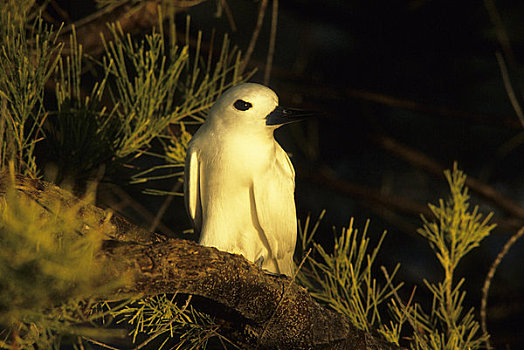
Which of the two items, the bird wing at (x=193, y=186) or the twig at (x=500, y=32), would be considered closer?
the bird wing at (x=193, y=186)

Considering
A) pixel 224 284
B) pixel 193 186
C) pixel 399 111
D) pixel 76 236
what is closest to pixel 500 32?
pixel 399 111

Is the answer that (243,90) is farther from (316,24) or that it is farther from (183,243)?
(316,24)

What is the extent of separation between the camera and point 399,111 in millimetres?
2996

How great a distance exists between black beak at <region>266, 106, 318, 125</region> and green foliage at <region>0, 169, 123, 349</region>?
2.26 feet

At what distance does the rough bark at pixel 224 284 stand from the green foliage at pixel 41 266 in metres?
0.09

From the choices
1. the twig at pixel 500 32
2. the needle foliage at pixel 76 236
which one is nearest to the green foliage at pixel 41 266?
the needle foliage at pixel 76 236

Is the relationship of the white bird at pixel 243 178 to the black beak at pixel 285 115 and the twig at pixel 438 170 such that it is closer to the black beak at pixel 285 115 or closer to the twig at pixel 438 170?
the black beak at pixel 285 115

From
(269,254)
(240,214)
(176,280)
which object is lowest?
(269,254)

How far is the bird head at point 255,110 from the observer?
138 cm

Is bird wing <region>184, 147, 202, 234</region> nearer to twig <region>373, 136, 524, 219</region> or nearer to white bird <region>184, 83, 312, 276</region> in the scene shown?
white bird <region>184, 83, 312, 276</region>

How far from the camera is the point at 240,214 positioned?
145 centimetres

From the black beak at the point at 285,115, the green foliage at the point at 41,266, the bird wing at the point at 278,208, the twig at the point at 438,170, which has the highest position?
the green foliage at the point at 41,266

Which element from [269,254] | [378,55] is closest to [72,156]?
[269,254]

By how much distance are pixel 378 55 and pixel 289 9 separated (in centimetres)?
43
